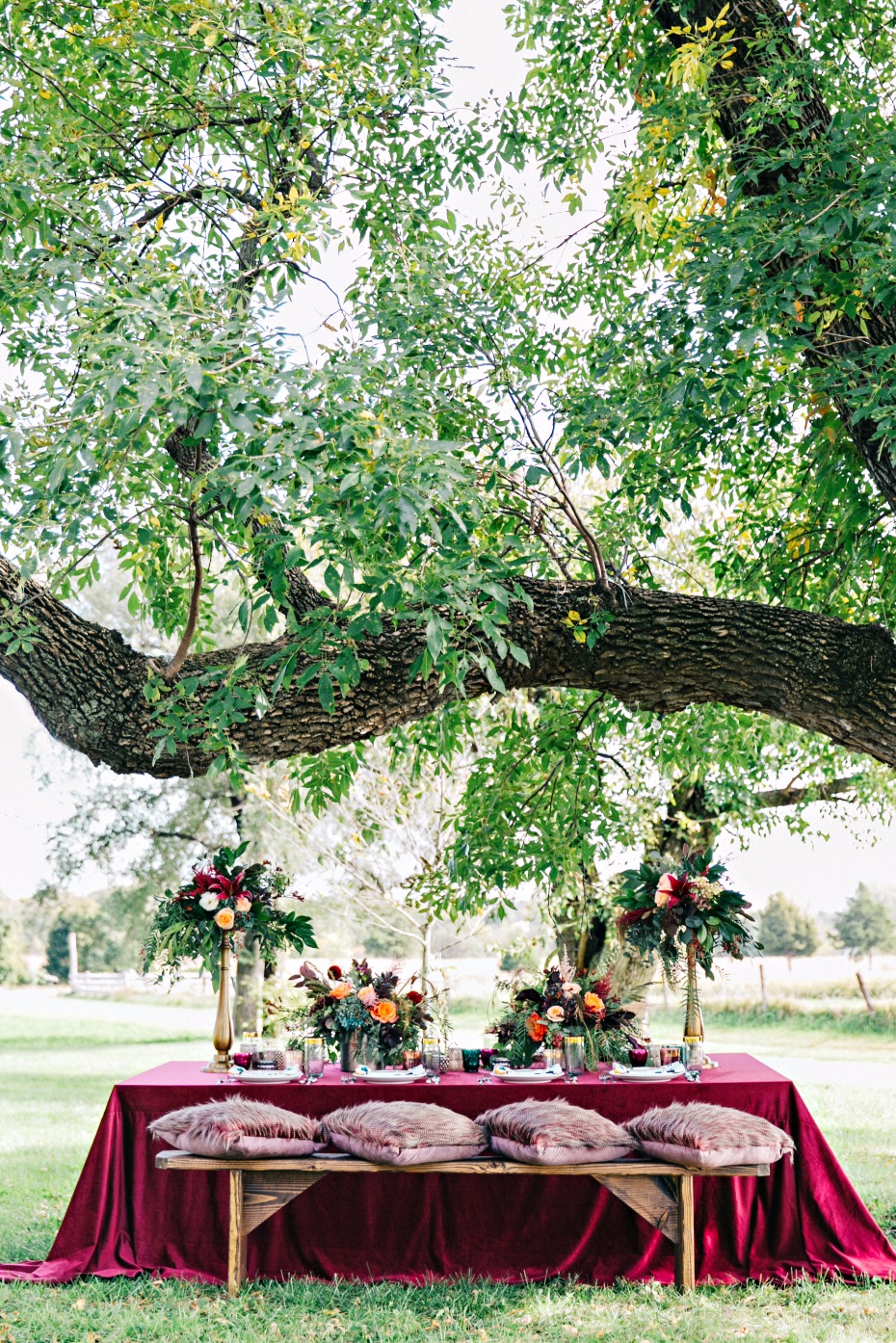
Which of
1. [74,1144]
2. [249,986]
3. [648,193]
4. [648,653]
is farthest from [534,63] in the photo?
[249,986]

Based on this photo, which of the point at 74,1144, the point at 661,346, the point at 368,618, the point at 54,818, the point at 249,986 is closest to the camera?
the point at 368,618

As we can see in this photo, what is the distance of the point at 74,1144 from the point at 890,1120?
20.5 feet

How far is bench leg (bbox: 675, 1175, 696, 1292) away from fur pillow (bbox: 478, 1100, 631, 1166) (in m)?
0.26

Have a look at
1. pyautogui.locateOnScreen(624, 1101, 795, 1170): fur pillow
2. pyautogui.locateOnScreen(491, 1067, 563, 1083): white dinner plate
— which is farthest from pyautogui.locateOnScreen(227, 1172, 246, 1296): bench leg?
pyautogui.locateOnScreen(624, 1101, 795, 1170): fur pillow

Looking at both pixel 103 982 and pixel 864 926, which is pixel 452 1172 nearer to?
pixel 864 926

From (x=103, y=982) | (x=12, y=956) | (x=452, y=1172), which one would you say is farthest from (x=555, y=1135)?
(x=12, y=956)

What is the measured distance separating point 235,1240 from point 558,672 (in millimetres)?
2468

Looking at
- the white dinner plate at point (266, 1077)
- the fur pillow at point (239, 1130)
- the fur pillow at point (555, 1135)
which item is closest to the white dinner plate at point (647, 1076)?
the fur pillow at point (555, 1135)

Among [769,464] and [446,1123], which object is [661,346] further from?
[446,1123]

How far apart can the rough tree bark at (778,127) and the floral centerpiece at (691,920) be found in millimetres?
1753

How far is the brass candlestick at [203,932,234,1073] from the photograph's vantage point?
5.04 m

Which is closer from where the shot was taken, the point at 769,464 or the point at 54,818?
the point at 769,464

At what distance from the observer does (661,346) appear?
4.59 m

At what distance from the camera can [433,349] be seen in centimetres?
494
